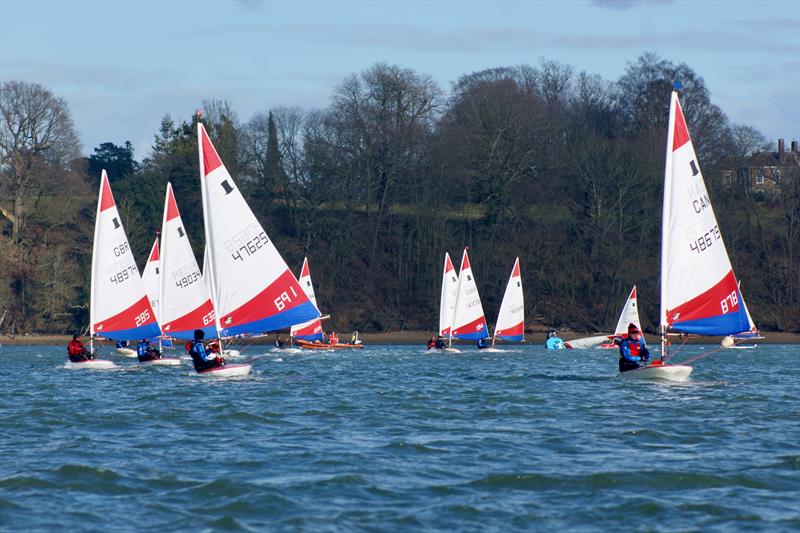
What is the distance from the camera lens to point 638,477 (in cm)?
1348

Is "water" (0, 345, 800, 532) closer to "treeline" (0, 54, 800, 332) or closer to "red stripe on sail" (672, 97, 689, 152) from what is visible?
"red stripe on sail" (672, 97, 689, 152)

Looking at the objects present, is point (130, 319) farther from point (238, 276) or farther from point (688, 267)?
point (688, 267)

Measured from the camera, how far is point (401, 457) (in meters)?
15.1

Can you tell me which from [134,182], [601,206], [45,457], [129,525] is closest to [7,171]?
[134,182]

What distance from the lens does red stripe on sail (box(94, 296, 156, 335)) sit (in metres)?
34.2

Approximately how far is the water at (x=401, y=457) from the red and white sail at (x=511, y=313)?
25.9 meters

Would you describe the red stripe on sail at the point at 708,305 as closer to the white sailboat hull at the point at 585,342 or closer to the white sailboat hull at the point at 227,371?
the white sailboat hull at the point at 227,371

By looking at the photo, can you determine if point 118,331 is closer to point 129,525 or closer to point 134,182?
point 129,525

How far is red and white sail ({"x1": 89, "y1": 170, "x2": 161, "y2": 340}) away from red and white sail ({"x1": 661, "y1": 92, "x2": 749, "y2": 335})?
1609 centimetres

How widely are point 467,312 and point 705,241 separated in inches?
1036

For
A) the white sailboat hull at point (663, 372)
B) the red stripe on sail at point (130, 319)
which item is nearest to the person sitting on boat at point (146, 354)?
the red stripe on sail at point (130, 319)

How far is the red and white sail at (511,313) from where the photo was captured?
52.8m

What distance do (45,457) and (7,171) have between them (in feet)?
193

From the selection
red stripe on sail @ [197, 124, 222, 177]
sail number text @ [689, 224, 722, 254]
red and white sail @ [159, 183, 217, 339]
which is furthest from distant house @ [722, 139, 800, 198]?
red stripe on sail @ [197, 124, 222, 177]
